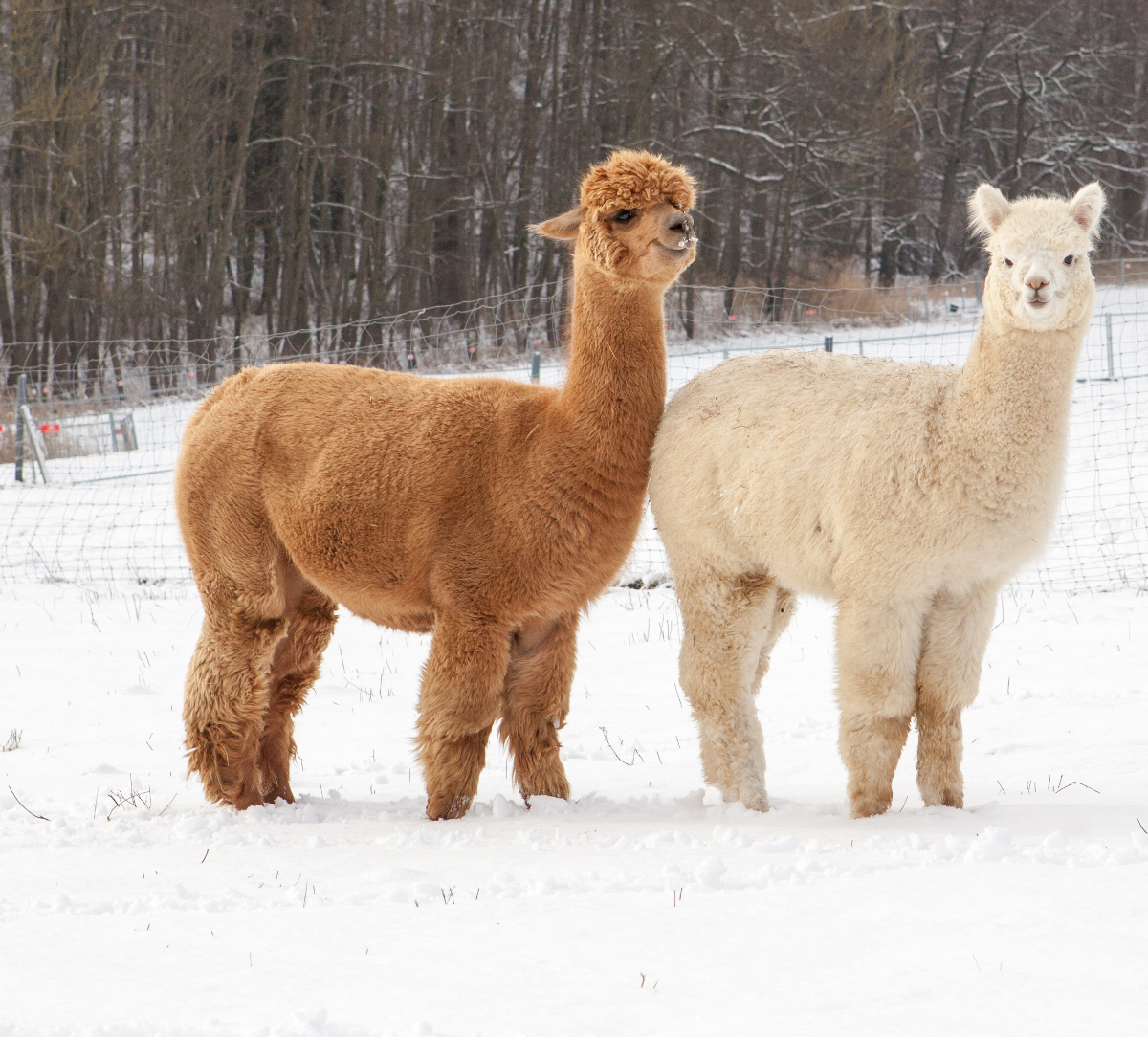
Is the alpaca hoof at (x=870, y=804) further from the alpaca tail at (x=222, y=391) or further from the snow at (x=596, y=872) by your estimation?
the alpaca tail at (x=222, y=391)

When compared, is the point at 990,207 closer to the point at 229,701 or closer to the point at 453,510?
the point at 453,510

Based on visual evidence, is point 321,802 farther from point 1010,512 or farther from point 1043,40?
point 1043,40

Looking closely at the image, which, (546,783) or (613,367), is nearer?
(613,367)

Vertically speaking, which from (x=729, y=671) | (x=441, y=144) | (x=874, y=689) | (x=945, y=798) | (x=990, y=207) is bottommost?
(x=945, y=798)

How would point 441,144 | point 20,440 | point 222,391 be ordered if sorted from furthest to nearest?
1. point 441,144
2. point 20,440
3. point 222,391

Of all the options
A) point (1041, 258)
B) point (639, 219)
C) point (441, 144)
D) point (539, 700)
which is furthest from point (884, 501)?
point (441, 144)

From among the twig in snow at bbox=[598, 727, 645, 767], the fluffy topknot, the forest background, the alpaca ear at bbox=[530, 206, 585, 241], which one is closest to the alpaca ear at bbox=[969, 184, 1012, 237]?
the fluffy topknot

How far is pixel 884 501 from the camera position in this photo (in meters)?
3.71

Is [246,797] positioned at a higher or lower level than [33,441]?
higher

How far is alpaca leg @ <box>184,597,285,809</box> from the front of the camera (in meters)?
4.45

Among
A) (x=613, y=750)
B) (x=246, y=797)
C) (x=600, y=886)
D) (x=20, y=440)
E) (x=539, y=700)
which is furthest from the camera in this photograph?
(x=20, y=440)

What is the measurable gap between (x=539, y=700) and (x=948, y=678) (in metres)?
1.43

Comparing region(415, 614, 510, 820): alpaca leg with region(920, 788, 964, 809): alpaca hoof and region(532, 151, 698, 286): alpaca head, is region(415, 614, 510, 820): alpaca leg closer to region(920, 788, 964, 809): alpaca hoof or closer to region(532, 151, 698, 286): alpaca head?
region(532, 151, 698, 286): alpaca head

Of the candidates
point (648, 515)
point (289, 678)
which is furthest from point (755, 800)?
point (648, 515)
